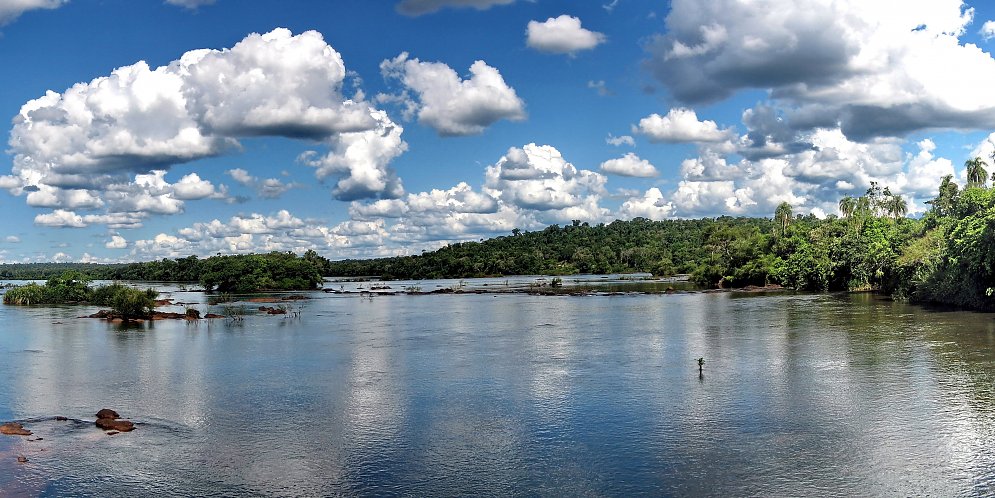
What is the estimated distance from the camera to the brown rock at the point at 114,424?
1012 inches

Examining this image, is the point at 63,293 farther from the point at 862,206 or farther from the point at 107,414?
the point at 862,206

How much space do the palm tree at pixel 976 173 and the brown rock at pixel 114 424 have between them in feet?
351

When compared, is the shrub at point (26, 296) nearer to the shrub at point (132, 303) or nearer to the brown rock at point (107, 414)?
the shrub at point (132, 303)

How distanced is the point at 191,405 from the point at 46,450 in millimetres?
6837

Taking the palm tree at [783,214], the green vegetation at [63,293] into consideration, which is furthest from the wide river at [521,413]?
the palm tree at [783,214]

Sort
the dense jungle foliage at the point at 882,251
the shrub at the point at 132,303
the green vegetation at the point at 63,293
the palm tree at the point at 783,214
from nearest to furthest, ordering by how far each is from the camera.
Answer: the dense jungle foliage at the point at 882,251
the shrub at the point at 132,303
the green vegetation at the point at 63,293
the palm tree at the point at 783,214

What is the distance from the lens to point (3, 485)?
19.9m

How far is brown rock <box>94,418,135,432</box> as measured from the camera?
25703 millimetres

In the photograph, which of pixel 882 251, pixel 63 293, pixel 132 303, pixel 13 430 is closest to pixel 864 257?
pixel 882 251

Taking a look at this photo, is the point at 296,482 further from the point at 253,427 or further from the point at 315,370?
the point at 315,370

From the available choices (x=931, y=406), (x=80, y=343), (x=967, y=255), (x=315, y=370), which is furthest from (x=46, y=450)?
(x=967, y=255)

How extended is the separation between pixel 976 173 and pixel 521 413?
324 ft

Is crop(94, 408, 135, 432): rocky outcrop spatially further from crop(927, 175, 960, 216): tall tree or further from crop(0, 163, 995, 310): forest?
crop(927, 175, 960, 216): tall tree

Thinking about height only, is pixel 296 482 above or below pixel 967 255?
below
